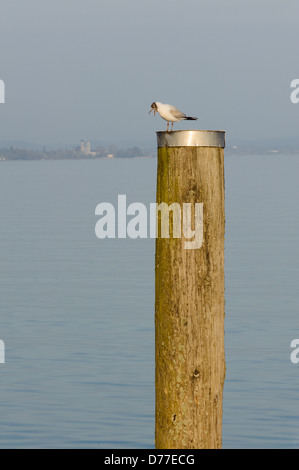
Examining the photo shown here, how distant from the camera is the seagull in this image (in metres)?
8.94

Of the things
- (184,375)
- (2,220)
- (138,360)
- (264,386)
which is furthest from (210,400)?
(2,220)

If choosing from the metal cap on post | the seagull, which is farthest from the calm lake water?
the metal cap on post

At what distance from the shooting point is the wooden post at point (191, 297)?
25.6ft

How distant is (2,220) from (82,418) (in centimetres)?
3869

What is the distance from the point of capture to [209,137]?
7844mm

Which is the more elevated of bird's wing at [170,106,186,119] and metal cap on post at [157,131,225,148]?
bird's wing at [170,106,186,119]

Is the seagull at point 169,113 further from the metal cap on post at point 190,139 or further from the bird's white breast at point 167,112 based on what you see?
the metal cap on post at point 190,139

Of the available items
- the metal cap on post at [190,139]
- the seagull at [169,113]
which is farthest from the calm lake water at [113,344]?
the metal cap on post at [190,139]

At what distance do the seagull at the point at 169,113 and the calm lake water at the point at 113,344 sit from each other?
228 inches

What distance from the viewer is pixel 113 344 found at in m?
19.1

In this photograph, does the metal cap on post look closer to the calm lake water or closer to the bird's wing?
the bird's wing

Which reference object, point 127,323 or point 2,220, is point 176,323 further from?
point 2,220

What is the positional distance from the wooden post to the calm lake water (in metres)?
5.91
